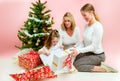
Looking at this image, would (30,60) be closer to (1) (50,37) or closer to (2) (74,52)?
(1) (50,37)

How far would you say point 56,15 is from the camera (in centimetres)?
332

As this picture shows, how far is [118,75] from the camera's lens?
2580 mm

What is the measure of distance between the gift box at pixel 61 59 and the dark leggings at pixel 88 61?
0.12 m

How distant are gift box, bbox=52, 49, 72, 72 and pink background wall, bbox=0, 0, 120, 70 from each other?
80 centimetres

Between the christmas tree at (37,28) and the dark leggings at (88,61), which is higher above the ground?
the christmas tree at (37,28)

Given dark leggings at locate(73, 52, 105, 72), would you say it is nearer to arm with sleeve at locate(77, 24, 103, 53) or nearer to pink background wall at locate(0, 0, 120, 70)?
arm with sleeve at locate(77, 24, 103, 53)

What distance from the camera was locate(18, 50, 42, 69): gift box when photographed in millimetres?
2674

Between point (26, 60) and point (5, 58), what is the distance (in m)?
0.49

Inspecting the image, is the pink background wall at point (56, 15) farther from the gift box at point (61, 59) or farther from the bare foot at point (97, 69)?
the gift box at point (61, 59)

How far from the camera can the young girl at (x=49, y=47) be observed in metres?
2.65

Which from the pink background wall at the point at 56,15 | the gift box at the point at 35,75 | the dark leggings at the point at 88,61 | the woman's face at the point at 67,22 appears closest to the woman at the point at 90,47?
the dark leggings at the point at 88,61

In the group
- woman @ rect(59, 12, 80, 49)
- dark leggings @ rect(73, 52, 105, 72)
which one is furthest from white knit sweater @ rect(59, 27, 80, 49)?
dark leggings @ rect(73, 52, 105, 72)

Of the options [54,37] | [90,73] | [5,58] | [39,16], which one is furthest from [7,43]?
[90,73]

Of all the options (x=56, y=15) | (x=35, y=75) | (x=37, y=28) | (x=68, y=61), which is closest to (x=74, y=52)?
(x=68, y=61)
